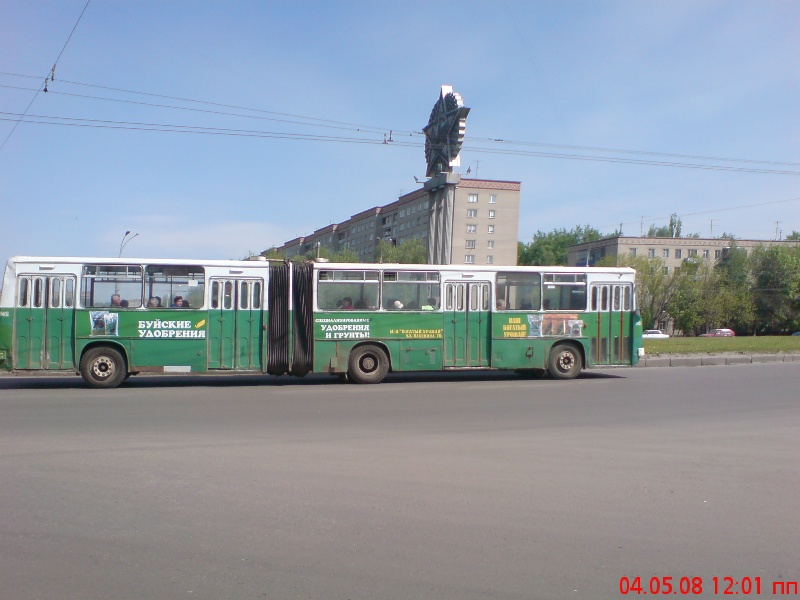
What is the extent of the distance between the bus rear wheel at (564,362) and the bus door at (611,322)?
470 mm

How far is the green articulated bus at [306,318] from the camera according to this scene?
1619cm

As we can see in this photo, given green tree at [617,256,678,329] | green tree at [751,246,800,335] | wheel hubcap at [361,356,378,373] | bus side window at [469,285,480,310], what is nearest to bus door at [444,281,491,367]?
bus side window at [469,285,480,310]

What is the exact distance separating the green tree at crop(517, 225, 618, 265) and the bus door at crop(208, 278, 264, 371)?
254 ft

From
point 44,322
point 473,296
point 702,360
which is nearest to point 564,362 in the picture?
point 473,296

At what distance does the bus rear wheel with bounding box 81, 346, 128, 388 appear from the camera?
1620cm

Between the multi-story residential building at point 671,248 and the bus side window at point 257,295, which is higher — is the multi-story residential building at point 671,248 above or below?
above

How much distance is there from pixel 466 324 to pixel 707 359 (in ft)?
33.0

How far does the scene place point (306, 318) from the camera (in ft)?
56.7

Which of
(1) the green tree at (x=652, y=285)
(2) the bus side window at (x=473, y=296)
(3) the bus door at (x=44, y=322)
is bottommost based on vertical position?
(3) the bus door at (x=44, y=322)

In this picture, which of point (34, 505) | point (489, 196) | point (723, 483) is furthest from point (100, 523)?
point (489, 196)

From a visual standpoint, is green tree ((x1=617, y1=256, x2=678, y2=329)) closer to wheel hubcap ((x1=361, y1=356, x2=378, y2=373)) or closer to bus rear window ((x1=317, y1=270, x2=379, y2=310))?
bus rear window ((x1=317, y1=270, x2=379, y2=310))

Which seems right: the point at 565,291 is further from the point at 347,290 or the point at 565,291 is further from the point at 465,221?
the point at 465,221

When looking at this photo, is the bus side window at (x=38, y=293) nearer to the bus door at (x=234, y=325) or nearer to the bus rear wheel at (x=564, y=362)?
the bus door at (x=234, y=325)

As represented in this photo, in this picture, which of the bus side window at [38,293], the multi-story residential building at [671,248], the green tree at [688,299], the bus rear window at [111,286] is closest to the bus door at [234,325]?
the bus rear window at [111,286]
